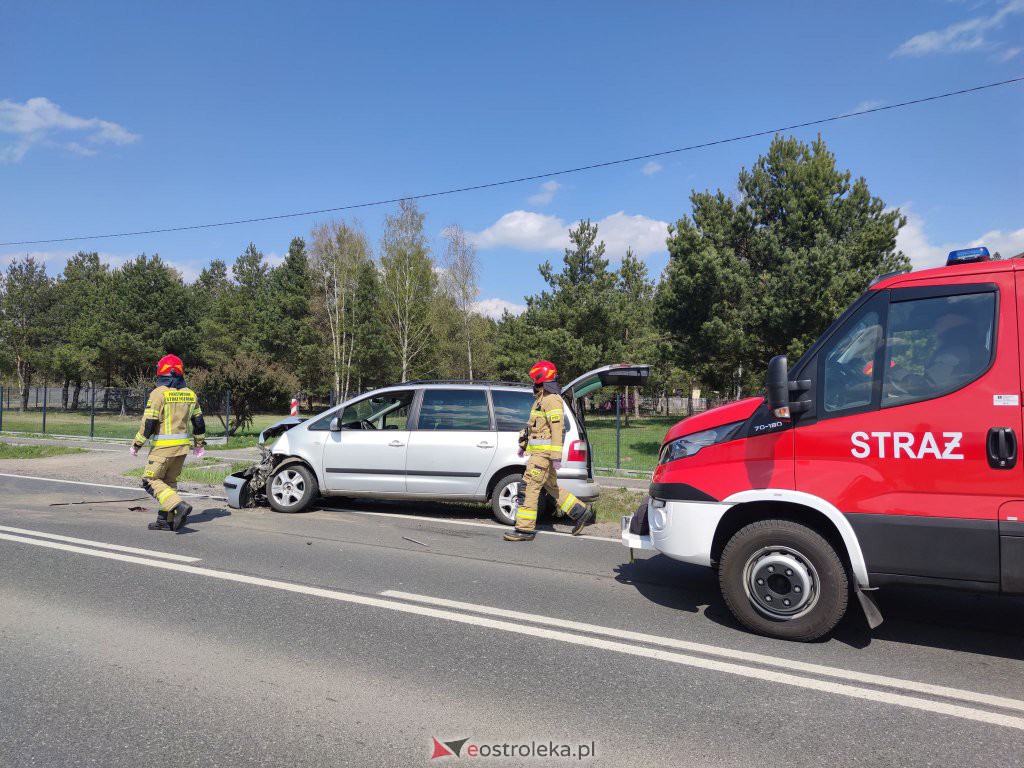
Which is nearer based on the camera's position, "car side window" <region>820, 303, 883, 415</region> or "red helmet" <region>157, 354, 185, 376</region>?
"car side window" <region>820, 303, 883, 415</region>

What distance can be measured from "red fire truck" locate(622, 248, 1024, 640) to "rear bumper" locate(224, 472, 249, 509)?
6610 mm

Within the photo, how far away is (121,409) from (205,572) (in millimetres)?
27529

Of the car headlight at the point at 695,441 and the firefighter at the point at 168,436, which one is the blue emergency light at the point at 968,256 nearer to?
the car headlight at the point at 695,441

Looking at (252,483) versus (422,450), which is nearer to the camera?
(422,450)

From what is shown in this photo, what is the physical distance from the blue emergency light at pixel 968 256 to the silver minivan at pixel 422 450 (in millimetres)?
4128

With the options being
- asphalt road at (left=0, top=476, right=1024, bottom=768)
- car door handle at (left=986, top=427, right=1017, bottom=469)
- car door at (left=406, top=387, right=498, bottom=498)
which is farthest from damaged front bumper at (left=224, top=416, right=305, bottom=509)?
car door handle at (left=986, top=427, right=1017, bottom=469)

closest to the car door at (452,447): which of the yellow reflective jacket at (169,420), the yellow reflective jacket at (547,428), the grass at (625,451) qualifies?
the yellow reflective jacket at (547,428)

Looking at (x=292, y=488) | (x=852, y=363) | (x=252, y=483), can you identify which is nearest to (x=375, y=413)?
(x=292, y=488)

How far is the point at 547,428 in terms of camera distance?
738 cm

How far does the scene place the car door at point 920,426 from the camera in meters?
3.84

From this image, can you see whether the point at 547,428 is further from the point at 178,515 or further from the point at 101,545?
the point at 101,545

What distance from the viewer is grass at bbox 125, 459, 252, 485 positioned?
12297 mm

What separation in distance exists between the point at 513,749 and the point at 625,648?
141cm

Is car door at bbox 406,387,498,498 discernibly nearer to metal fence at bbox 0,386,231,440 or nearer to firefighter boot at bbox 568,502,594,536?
firefighter boot at bbox 568,502,594,536
